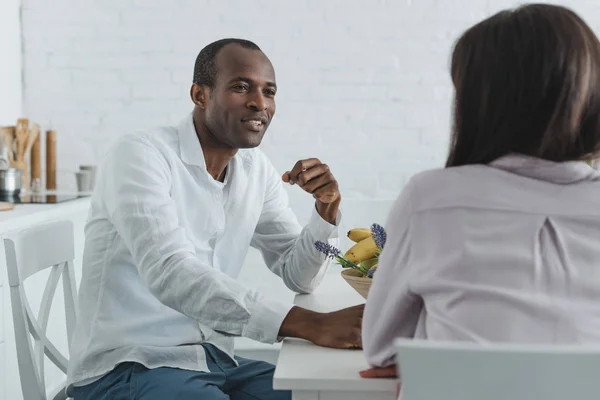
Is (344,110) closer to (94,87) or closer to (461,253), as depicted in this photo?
(94,87)

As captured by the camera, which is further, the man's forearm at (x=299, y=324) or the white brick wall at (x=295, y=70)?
the white brick wall at (x=295, y=70)

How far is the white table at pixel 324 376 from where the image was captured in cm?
118

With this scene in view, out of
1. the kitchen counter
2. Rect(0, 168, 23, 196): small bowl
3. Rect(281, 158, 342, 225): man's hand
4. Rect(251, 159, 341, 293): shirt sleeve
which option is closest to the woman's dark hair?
Rect(281, 158, 342, 225): man's hand

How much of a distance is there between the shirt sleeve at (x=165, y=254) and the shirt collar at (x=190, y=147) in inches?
2.4

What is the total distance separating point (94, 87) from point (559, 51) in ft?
8.42

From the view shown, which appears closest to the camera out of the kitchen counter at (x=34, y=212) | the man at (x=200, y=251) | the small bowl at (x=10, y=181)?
the man at (x=200, y=251)

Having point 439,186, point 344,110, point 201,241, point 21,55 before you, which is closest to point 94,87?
point 21,55

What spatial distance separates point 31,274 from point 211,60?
1.99ft

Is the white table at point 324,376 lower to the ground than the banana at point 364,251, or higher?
lower

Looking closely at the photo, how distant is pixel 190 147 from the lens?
1846 millimetres

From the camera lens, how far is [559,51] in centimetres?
105

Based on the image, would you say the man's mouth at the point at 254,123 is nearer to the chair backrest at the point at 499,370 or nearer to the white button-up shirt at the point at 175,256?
the white button-up shirt at the point at 175,256

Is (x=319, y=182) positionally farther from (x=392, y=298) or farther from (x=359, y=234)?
(x=392, y=298)

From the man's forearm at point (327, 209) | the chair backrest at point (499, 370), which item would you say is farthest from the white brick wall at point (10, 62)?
the chair backrest at point (499, 370)
